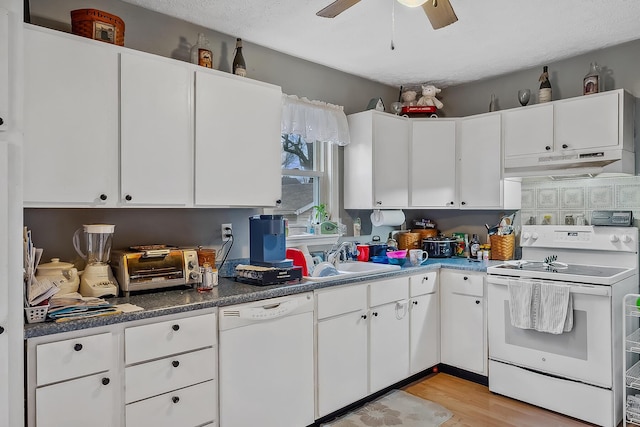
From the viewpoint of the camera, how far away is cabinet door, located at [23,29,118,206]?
75.2 inches

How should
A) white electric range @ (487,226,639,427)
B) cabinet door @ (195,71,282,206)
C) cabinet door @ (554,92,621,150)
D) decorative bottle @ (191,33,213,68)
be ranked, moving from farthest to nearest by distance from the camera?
cabinet door @ (554,92,621,150) < white electric range @ (487,226,639,427) < decorative bottle @ (191,33,213,68) < cabinet door @ (195,71,282,206)

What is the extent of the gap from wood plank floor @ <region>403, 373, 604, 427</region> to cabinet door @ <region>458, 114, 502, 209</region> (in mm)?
1461

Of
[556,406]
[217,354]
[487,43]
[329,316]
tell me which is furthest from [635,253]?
[217,354]

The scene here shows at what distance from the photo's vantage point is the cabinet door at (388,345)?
3.00 metres

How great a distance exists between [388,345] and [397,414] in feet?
1.48

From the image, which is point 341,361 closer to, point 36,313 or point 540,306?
point 540,306

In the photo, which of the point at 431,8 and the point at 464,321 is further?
the point at 464,321

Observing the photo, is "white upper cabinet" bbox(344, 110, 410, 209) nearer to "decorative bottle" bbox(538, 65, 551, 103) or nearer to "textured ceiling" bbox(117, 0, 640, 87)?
"textured ceiling" bbox(117, 0, 640, 87)

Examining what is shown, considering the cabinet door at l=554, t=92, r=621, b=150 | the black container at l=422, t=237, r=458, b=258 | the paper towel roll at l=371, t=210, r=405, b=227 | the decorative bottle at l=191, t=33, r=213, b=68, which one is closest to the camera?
the decorative bottle at l=191, t=33, r=213, b=68

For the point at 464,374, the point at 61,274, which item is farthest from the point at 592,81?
the point at 61,274

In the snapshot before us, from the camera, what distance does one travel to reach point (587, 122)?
311 cm

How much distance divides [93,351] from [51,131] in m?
0.99

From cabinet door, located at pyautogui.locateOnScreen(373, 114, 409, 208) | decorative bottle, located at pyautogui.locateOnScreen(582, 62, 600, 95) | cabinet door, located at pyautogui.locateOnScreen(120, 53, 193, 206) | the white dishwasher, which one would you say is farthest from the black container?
cabinet door, located at pyautogui.locateOnScreen(120, 53, 193, 206)

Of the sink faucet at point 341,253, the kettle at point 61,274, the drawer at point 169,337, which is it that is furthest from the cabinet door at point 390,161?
the kettle at point 61,274
